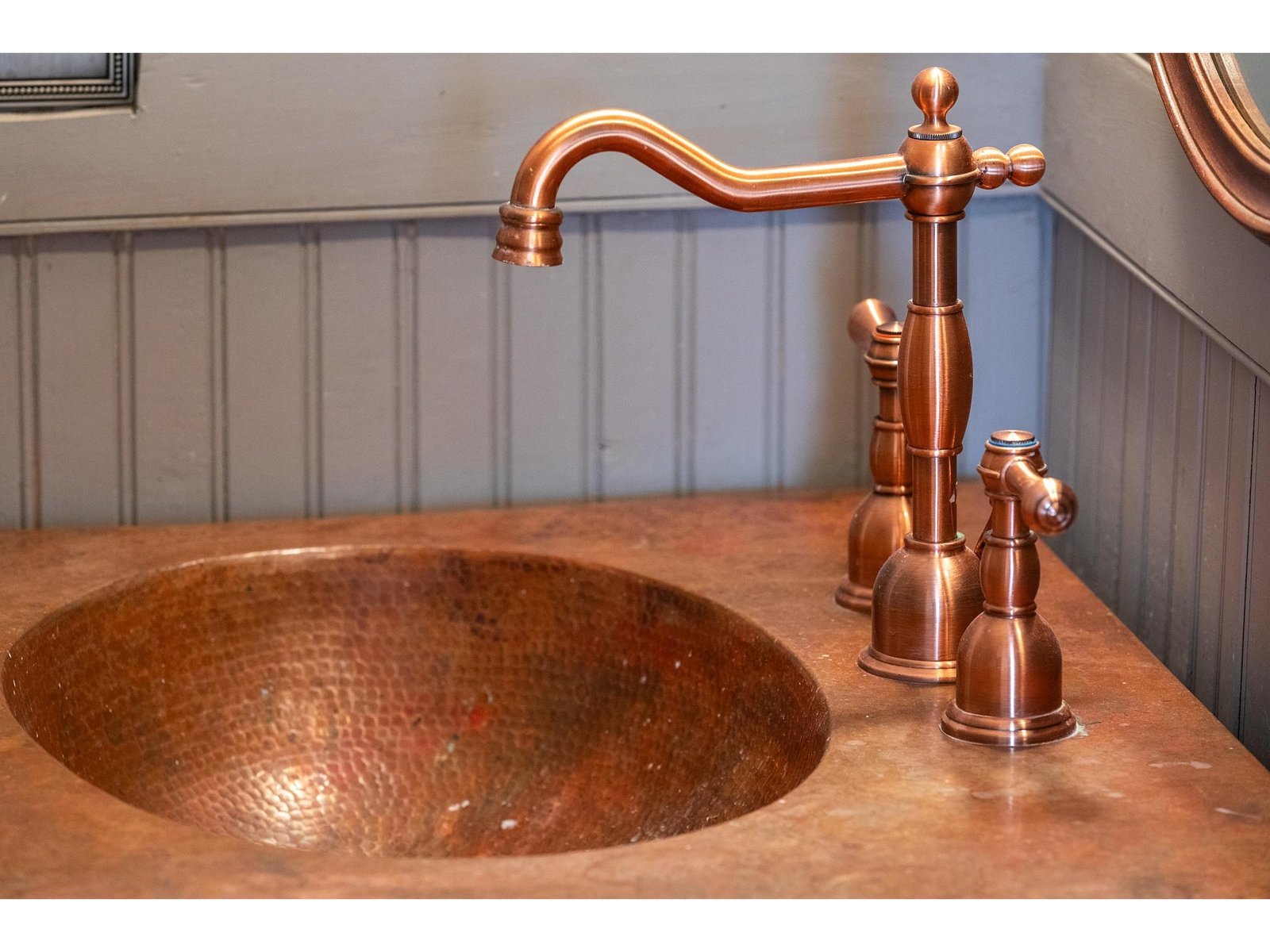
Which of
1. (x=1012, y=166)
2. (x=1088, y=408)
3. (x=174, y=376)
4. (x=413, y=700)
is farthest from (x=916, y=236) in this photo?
(x=174, y=376)

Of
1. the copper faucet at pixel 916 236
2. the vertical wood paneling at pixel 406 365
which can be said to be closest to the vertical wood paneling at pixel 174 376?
the vertical wood paneling at pixel 406 365

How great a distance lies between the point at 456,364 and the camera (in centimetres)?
143

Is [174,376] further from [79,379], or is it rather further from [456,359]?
[456,359]

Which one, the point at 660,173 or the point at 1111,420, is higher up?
the point at 660,173

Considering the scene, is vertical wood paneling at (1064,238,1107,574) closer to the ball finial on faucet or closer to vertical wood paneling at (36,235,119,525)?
the ball finial on faucet

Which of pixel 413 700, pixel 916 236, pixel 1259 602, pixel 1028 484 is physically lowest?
pixel 413 700

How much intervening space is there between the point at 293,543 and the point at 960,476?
0.57 metres

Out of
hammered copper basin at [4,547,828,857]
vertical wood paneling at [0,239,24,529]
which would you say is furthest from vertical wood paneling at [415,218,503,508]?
vertical wood paneling at [0,239,24,529]

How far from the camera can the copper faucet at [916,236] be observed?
3.25 ft

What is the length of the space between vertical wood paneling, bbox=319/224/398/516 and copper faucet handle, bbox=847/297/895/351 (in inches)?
15.3

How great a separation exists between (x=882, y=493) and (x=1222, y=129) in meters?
0.33
